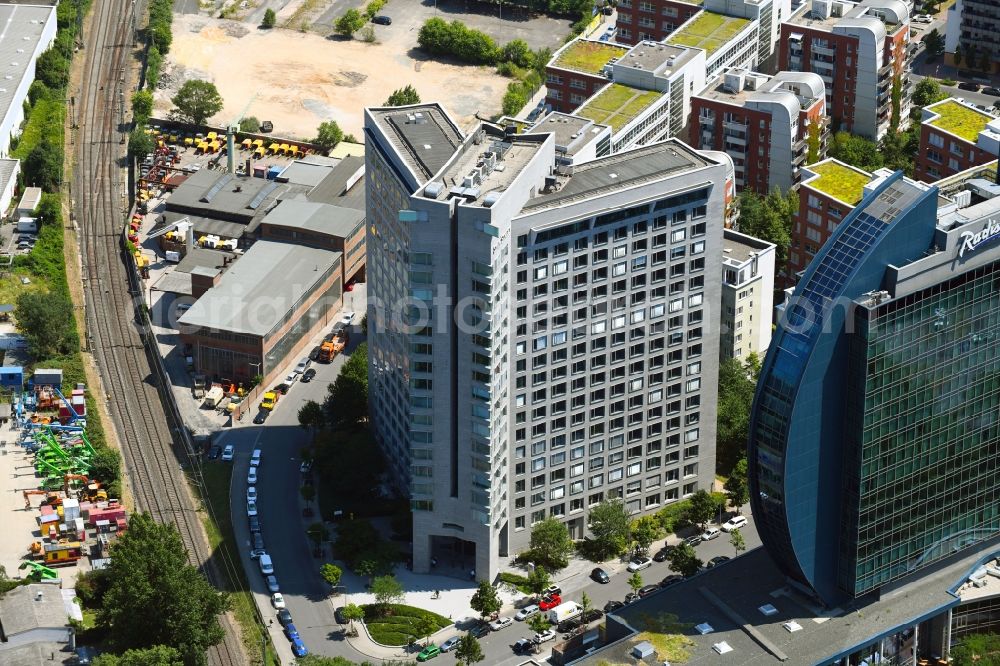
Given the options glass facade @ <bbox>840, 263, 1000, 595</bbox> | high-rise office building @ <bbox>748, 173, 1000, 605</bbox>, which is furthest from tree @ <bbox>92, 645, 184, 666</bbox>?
glass facade @ <bbox>840, 263, 1000, 595</bbox>

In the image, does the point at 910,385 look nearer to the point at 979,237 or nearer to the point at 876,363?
the point at 876,363

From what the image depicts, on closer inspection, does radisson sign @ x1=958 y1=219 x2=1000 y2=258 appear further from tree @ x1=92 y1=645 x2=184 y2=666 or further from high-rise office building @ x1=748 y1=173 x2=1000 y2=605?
tree @ x1=92 y1=645 x2=184 y2=666

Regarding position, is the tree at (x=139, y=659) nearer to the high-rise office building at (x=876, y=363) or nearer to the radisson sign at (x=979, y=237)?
the high-rise office building at (x=876, y=363)

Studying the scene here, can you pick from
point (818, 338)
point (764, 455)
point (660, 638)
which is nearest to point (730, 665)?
point (660, 638)

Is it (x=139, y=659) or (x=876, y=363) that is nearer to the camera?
(x=876, y=363)

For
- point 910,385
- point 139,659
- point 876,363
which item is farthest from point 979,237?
point 139,659

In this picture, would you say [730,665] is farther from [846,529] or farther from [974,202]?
[974,202]
